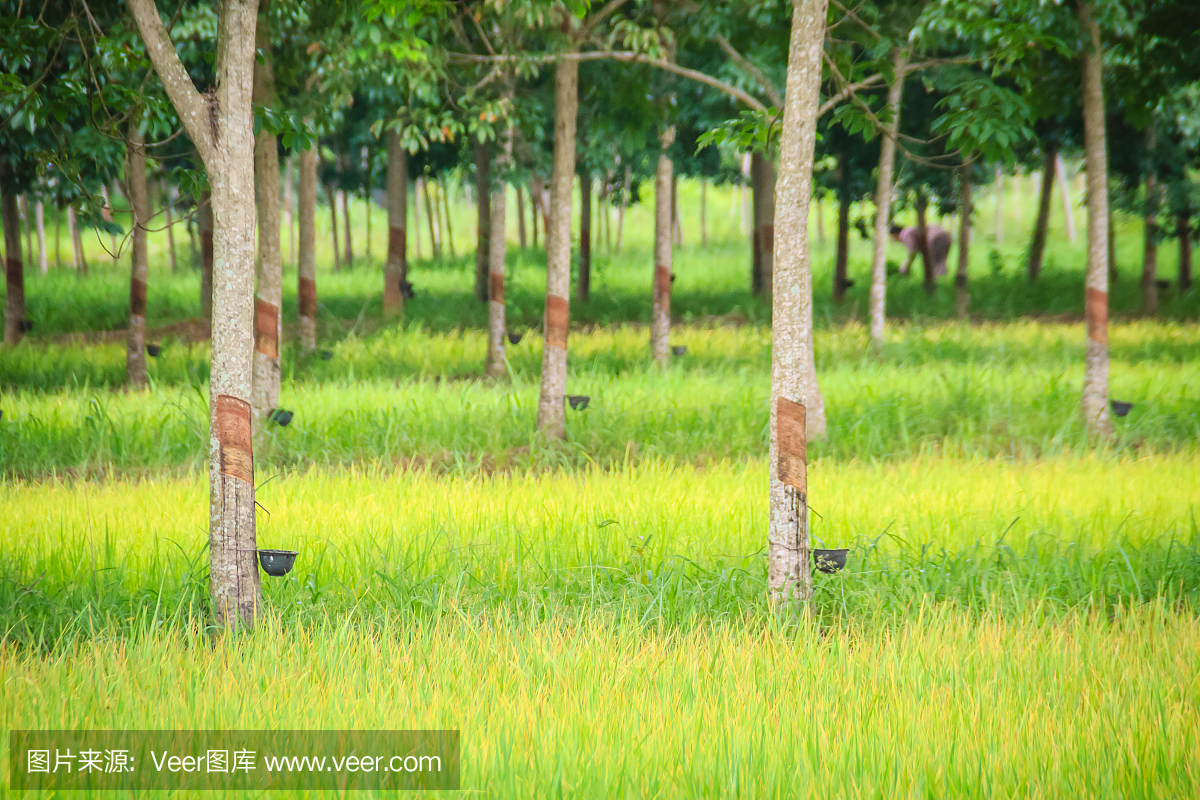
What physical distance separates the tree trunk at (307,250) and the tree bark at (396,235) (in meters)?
3.48

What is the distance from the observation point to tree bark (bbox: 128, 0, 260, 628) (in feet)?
13.6

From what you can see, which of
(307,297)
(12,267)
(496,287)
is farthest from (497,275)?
(12,267)

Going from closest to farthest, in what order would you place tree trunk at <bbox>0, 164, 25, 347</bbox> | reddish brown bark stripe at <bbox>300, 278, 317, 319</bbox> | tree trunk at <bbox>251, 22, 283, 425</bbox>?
tree trunk at <bbox>251, 22, 283, 425</bbox> < reddish brown bark stripe at <bbox>300, 278, 317, 319</bbox> < tree trunk at <bbox>0, 164, 25, 347</bbox>

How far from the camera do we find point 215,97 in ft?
13.7

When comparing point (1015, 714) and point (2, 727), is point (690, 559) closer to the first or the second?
point (1015, 714)

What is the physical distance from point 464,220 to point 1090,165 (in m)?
41.4

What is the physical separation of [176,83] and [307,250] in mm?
7668

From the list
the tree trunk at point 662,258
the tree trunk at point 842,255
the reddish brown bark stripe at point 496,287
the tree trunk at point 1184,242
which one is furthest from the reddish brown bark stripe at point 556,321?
the tree trunk at point 1184,242

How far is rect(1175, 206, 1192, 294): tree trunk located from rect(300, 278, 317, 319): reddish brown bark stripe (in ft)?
52.7

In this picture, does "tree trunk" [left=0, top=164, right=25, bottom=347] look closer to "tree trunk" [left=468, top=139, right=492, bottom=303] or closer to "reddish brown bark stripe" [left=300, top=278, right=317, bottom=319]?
"reddish brown bark stripe" [left=300, top=278, right=317, bottom=319]

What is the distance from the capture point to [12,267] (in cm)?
1430

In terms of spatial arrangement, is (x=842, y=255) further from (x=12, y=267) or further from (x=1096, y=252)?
(x=12, y=267)

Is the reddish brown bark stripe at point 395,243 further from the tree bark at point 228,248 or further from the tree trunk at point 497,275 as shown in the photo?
the tree bark at point 228,248

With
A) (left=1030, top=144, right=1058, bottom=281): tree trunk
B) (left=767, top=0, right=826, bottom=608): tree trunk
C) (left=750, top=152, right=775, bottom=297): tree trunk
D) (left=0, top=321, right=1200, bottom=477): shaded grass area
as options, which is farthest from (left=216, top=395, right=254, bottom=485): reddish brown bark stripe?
(left=1030, top=144, right=1058, bottom=281): tree trunk
